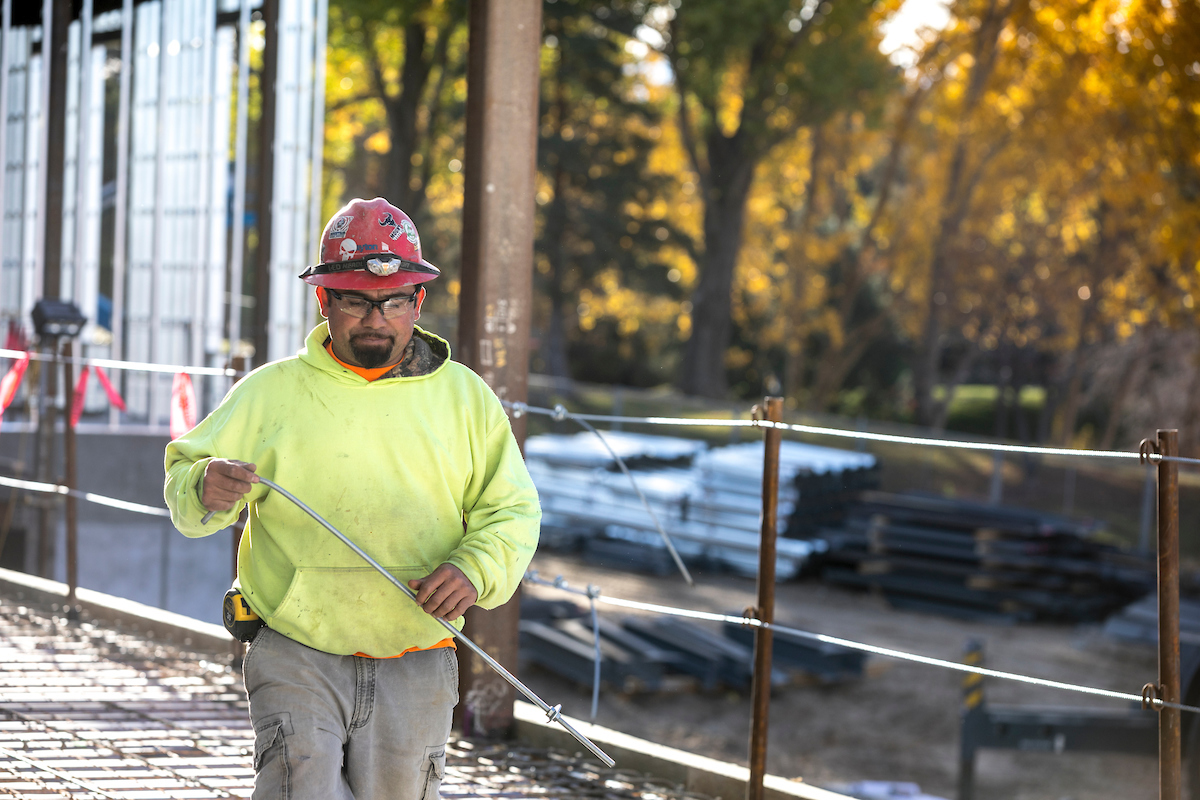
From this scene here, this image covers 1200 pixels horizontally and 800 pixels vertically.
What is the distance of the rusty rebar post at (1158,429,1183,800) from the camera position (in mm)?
3439

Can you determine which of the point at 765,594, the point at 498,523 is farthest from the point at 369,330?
the point at 765,594

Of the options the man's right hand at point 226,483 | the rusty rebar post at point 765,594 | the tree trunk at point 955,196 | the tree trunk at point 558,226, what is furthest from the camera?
the tree trunk at point 558,226

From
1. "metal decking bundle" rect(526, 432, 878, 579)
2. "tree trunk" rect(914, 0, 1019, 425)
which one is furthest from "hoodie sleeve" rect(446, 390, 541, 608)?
"tree trunk" rect(914, 0, 1019, 425)

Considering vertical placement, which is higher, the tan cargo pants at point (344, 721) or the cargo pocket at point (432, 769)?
the tan cargo pants at point (344, 721)

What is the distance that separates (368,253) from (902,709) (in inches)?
394

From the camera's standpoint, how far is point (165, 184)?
11594mm

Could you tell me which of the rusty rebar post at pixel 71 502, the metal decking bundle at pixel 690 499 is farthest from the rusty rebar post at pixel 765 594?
the metal decking bundle at pixel 690 499

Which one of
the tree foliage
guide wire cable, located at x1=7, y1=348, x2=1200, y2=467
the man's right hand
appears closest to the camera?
the man's right hand

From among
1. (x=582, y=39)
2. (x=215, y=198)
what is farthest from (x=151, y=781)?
(x=582, y=39)

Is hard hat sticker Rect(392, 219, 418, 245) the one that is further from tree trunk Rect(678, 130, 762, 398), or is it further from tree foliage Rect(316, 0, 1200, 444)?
tree trunk Rect(678, 130, 762, 398)

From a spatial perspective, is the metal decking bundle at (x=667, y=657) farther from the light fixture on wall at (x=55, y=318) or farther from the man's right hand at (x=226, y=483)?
the man's right hand at (x=226, y=483)

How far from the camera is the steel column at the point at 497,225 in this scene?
489 centimetres

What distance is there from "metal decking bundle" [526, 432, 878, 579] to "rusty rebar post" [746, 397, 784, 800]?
38.5 ft

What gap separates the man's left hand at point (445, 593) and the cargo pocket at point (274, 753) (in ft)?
1.33
